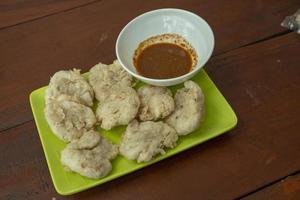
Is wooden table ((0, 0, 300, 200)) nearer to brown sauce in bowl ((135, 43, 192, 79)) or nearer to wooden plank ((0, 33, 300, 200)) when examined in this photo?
wooden plank ((0, 33, 300, 200))

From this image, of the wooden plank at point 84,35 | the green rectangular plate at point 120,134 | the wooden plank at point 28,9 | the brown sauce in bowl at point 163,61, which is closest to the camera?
the green rectangular plate at point 120,134

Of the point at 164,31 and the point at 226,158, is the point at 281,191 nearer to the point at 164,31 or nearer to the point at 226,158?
the point at 226,158

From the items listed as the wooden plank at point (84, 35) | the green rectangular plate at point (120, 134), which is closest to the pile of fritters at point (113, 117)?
the green rectangular plate at point (120, 134)

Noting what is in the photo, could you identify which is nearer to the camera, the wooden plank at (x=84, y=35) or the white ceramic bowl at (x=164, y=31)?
the white ceramic bowl at (x=164, y=31)

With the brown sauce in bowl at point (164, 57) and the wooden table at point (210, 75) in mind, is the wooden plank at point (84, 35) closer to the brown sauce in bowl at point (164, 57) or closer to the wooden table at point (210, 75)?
the wooden table at point (210, 75)

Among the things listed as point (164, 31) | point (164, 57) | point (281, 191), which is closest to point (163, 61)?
point (164, 57)

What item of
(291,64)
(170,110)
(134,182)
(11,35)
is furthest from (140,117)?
(11,35)
